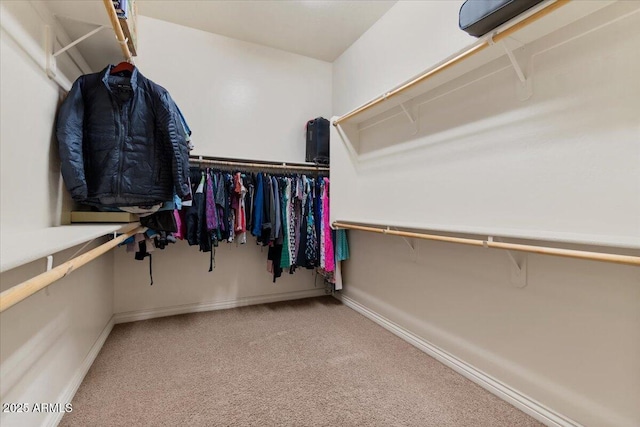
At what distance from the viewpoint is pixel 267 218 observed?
2.66 metres

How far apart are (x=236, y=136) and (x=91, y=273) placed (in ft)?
5.55

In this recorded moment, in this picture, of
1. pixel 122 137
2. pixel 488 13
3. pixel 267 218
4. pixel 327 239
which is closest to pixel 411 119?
pixel 488 13

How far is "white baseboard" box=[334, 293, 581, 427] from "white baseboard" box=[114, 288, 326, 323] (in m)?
1.06

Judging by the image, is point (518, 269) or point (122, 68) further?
point (122, 68)

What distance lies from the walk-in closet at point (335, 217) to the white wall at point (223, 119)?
22mm

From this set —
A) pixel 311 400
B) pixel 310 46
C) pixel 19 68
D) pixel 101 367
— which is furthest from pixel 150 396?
pixel 310 46

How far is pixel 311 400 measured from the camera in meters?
1.52

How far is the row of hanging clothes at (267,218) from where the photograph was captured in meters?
2.44

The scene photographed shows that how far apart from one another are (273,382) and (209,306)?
1.45 meters

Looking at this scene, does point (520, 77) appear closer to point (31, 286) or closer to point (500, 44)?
point (500, 44)

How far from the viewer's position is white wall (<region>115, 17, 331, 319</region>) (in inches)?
103

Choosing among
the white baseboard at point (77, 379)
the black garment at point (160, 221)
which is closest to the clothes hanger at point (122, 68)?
the black garment at point (160, 221)

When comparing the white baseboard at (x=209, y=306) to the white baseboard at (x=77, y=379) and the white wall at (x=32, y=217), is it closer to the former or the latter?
the white baseboard at (x=77, y=379)

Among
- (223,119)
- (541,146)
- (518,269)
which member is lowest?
(518,269)
